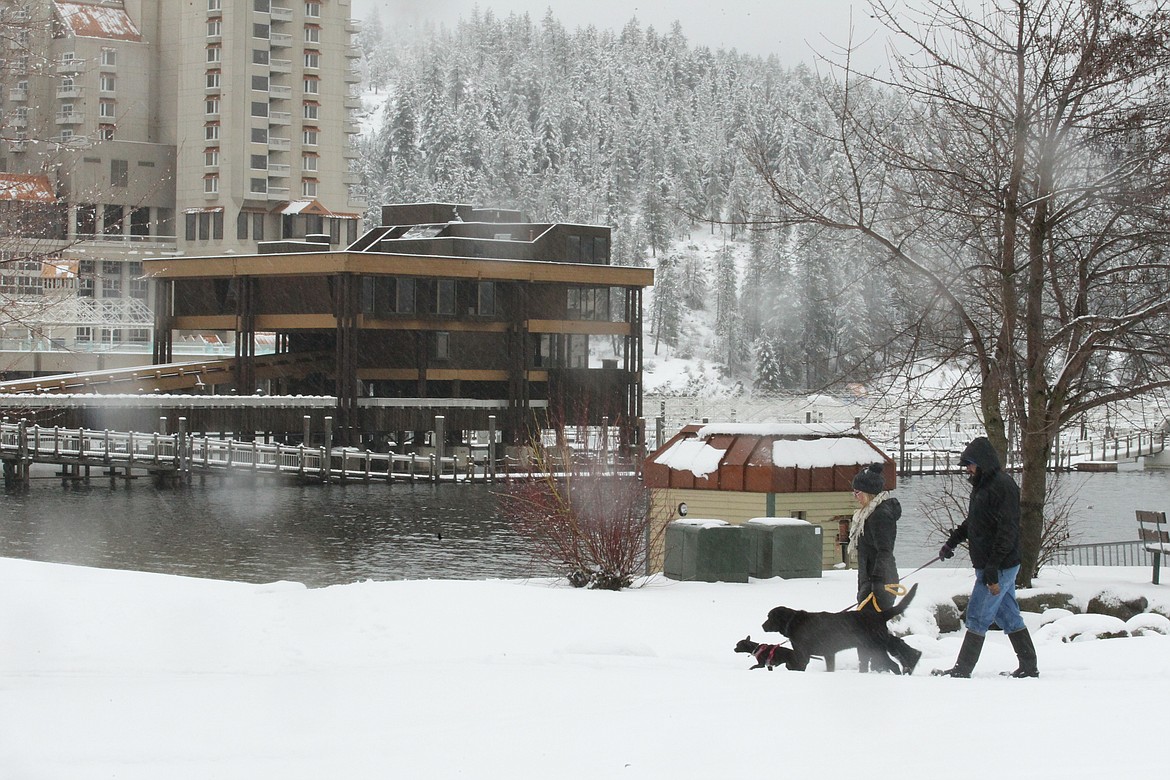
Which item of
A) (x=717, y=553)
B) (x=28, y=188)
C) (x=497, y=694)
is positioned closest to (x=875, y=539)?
(x=497, y=694)

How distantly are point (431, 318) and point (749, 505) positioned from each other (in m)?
49.1

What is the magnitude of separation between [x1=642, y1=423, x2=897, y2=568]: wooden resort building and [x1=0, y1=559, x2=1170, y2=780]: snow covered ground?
8.54 m

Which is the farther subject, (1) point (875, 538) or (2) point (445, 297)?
(2) point (445, 297)

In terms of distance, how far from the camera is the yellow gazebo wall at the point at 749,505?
925 inches

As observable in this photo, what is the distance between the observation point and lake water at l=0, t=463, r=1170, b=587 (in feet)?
120

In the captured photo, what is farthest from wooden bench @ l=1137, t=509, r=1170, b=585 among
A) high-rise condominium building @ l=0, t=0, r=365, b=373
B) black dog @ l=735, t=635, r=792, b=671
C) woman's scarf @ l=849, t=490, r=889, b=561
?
high-rise condominium building @ l=0, t=0, r=365, b=373

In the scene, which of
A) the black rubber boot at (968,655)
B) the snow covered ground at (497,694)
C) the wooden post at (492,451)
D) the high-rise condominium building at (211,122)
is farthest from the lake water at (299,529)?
the high-rise condominium building at (211,122)

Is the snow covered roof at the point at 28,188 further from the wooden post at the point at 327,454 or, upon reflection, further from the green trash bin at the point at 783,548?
the wooden post at the point at 327,454

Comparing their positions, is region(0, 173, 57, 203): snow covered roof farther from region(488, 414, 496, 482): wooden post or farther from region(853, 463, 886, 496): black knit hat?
region(488, 414, 496, 482): wooden post

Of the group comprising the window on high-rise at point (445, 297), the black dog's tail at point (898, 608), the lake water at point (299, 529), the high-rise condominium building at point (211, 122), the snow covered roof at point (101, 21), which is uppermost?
the snow covered roof at point (101, 21)

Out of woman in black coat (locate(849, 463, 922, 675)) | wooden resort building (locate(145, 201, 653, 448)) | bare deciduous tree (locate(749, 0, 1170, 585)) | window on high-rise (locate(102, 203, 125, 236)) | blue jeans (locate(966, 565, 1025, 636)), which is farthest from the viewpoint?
wooden resort building (locate(145, 201, 653, 448))

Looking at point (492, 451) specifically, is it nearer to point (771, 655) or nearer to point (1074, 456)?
point (1074, 456)

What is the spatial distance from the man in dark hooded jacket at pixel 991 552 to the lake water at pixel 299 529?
1780cm

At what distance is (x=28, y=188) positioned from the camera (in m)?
19.9
